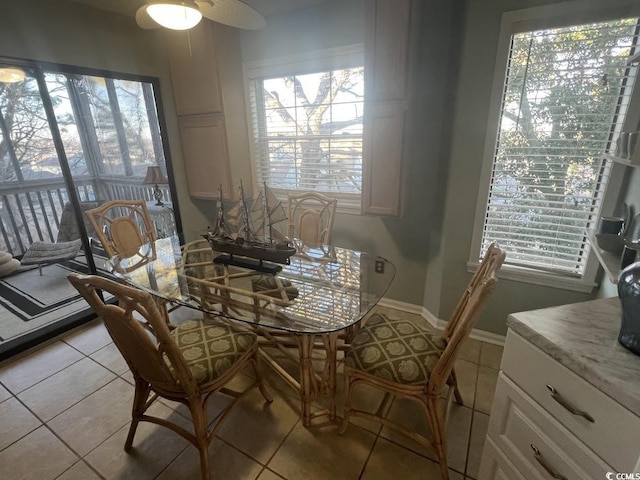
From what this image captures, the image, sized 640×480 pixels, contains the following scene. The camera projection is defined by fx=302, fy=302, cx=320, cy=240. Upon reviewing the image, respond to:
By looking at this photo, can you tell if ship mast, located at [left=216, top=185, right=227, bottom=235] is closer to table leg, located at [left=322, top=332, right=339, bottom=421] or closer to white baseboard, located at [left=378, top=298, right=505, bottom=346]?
table leg, located at [left=322, top=332, right=339, bottom=421]

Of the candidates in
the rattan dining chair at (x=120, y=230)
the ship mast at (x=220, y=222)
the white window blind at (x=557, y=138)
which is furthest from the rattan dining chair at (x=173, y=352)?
the white window blind at (x=557, y=138)

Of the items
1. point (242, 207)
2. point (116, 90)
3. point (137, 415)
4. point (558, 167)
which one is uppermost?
point (116, 90)

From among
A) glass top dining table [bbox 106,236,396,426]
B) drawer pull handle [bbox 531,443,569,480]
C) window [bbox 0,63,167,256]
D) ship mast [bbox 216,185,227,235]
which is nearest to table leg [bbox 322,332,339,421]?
glass top dining table [bbox 106,236,396,426]

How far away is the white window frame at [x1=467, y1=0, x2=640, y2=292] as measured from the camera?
154cm

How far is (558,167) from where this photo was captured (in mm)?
1804

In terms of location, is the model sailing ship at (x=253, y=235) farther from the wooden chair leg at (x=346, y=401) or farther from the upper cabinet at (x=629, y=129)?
the upper cabinet at (x=629, y=129)

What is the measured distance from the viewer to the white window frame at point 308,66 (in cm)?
239

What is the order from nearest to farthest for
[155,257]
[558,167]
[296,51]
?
[558,167] → [155,257] → [296,51]

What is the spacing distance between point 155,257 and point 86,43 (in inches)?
71.4

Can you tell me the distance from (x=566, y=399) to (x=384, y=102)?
1.87 meters

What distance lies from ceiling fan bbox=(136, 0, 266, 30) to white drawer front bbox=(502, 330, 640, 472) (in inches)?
72.5

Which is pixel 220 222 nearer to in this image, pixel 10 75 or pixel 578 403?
pixel 578 403

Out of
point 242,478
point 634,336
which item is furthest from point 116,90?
point 634,336

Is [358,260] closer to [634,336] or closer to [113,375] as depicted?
[634,336]
